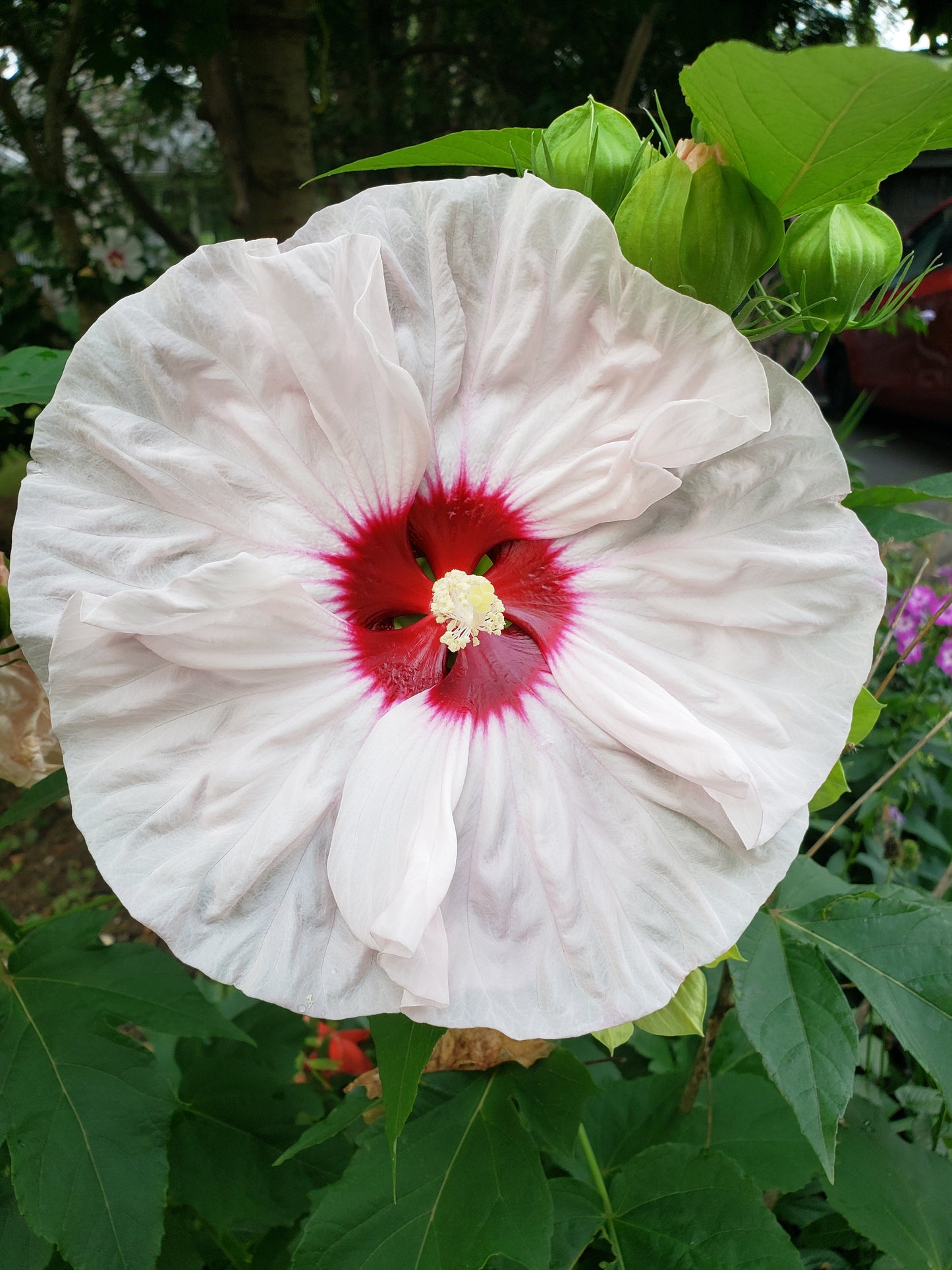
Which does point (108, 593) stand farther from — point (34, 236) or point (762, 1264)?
point (34, 236)

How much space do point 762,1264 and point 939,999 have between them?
29cm

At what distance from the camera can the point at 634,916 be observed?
0.64 metres

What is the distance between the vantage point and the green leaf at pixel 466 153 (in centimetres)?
70

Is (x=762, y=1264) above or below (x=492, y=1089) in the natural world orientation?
below

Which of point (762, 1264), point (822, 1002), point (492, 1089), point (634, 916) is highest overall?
point (634, 916)

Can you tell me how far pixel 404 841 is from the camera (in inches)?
25.1

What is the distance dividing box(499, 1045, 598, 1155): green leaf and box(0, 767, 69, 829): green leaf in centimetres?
50

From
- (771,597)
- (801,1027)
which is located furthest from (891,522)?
(801,1027)

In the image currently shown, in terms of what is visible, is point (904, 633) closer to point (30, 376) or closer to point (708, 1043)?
point (708, 1043)

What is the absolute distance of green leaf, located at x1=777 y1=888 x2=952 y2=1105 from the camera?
871 millimetres

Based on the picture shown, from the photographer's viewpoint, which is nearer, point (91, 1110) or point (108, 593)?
point (108, 593)

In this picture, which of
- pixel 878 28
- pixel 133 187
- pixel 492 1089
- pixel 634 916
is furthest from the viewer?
pixel 878 28

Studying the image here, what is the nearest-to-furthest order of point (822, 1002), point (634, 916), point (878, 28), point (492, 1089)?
1. point (634, 916)
2. point (822, 1002)
3. point (492, 1089)
4. point (878, 28)

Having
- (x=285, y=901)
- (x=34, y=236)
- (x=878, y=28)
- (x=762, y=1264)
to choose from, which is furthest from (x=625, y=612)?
(x=34, y=236)
